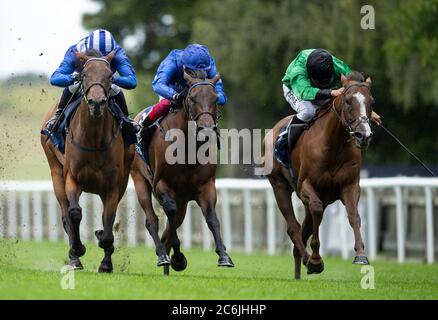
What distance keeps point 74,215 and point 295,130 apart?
224 centimetres

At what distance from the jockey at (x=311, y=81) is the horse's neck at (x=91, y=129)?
1815 mm

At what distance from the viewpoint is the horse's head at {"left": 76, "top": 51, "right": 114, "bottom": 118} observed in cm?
1068

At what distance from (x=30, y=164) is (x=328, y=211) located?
24.8 ft

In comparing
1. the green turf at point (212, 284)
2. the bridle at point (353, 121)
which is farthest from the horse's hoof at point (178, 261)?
the bridle at point (353, 121)

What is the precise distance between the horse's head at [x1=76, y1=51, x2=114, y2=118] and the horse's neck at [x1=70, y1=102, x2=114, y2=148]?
31 cm

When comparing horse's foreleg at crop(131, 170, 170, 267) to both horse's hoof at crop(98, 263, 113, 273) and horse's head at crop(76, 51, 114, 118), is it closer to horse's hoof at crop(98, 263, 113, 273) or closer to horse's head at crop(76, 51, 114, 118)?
horse's hoof at crop(98, 263, 113, 273)

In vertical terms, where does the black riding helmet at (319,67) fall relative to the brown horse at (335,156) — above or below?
above

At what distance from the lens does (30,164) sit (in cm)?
2342

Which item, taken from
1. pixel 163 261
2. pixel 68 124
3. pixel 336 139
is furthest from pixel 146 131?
pixel 336 139

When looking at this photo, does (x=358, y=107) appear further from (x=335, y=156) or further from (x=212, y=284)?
(x=212, y=284)

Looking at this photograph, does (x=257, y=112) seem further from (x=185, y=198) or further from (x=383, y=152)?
(x=185, y=198)

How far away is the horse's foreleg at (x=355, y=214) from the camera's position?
10764 millimetres

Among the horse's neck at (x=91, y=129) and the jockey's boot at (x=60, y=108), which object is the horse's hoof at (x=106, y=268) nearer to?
the horse's neck at (x=91, y=129)

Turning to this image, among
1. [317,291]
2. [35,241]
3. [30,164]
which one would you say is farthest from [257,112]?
[317,291]
